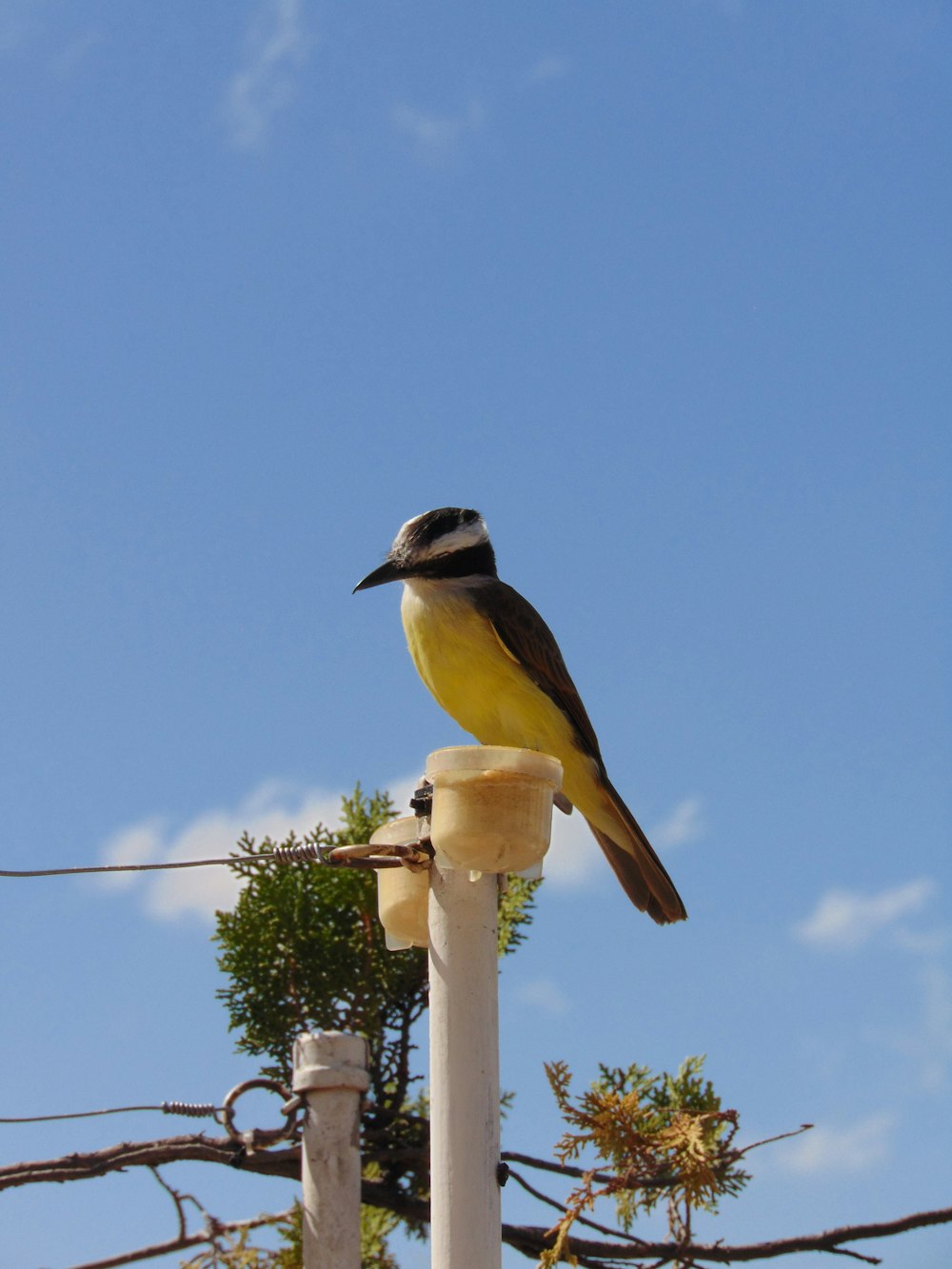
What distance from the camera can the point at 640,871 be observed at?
4.14 metres

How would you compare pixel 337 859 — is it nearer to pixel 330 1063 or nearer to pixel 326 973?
pixel 330 1063

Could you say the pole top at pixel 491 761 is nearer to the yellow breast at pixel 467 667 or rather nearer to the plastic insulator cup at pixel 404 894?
the plastic insulator cup at pixel 404 894

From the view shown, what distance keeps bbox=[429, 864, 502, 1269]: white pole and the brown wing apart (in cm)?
160

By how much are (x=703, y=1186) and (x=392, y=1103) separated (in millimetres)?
1059

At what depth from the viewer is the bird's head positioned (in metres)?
3.83

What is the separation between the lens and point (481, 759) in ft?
7.72

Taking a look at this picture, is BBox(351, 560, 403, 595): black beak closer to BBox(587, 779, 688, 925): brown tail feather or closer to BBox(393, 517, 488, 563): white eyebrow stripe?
BBox(393, 517, 488, 563): white eyebrow stripe

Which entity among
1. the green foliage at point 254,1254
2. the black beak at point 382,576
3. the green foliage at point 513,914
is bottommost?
the green foliage at point 254,1254

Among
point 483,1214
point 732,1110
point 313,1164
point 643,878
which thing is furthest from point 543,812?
point 643,878

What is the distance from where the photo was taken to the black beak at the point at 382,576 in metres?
3.71

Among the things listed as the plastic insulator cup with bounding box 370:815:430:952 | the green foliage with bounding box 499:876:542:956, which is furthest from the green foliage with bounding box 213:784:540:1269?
the plastic insulator cup with bounding box 370:815:430:952

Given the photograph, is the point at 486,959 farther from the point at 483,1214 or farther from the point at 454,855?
the point at 483,1214

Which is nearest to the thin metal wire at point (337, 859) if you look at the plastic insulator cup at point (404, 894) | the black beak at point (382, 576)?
the plastic insulator cup at point (404, 894)

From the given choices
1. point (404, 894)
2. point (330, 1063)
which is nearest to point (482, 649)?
point (330, 1063)
